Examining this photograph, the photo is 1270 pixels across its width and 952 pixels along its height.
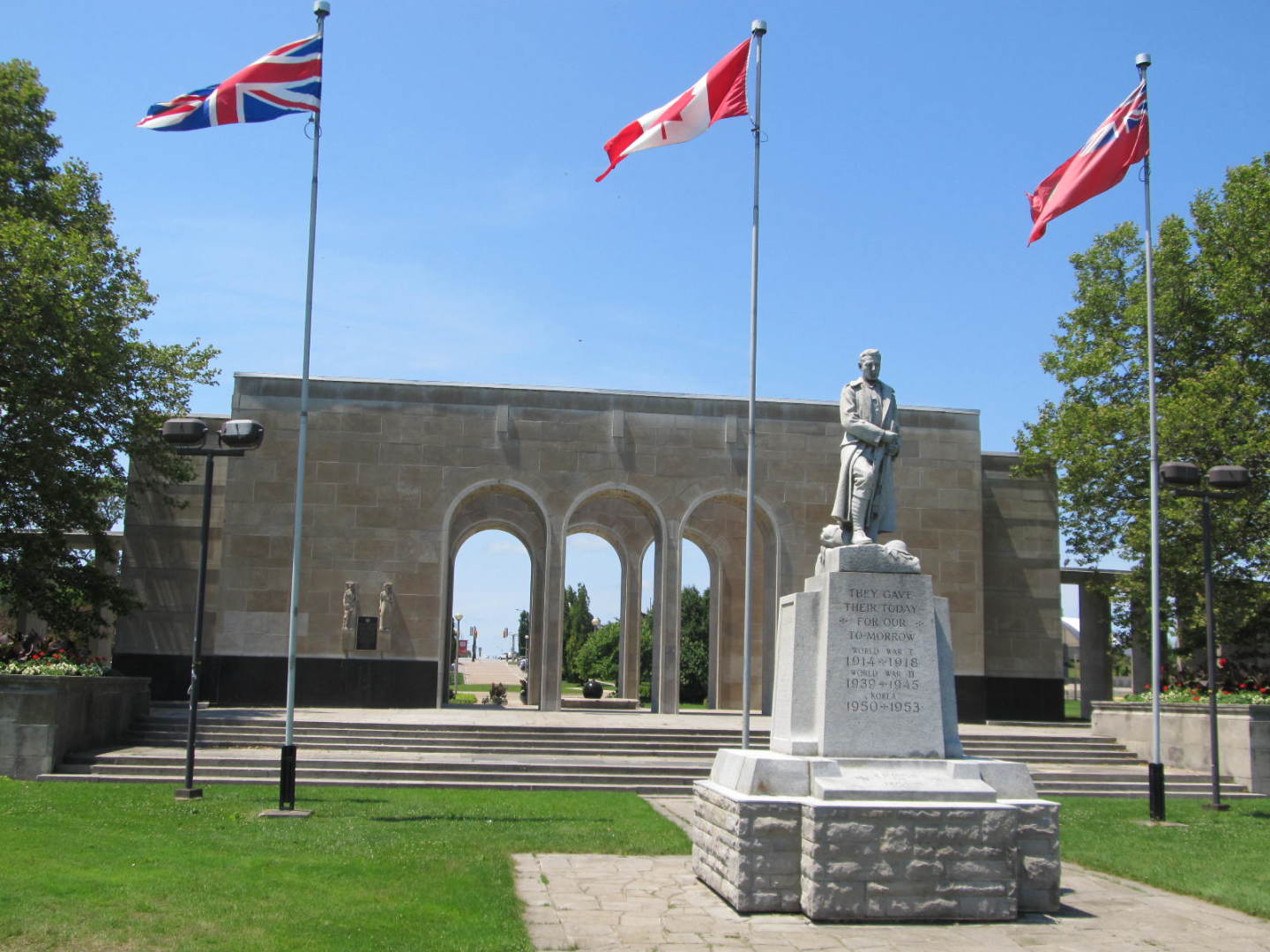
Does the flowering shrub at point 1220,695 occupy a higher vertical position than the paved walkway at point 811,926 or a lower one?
higher

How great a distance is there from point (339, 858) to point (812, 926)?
16.0 feet

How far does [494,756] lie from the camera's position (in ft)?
67.7

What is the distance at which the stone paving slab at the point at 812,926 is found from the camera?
8.98m

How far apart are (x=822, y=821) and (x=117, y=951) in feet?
17.1

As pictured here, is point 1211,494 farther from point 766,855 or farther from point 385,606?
point 385,606

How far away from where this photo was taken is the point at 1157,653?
16781 mm

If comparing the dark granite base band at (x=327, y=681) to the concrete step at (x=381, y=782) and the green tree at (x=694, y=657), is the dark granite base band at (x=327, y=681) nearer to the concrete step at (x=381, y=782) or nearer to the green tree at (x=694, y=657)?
the concrete step at (x=381, y=782)

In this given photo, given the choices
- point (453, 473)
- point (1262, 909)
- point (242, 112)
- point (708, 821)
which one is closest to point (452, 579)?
point (453, 473)

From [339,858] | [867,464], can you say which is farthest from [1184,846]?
[339,858]

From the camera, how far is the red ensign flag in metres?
17.0

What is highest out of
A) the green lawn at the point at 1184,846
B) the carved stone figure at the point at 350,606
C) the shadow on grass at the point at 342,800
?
the carved stone figure at the point at 350,606

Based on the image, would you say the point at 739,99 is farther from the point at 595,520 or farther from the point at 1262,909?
the point at 595,520

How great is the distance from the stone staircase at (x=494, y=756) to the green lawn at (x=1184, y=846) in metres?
2.23

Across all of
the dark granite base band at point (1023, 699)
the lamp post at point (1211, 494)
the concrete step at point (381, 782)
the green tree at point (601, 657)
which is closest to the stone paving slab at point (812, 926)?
the lamp post at point (1211, 494)
